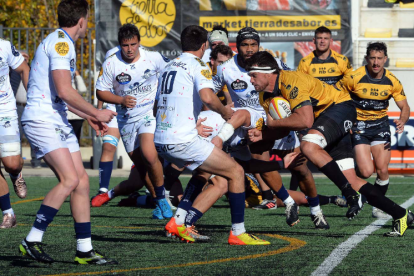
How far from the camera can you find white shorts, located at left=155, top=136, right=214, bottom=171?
20.9 feet

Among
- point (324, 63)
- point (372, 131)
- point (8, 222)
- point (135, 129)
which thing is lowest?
point (8, 222)

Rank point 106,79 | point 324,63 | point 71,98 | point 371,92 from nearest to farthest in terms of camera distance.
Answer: point 71,98 → point 106,79 → point 371,92 → point 324,63

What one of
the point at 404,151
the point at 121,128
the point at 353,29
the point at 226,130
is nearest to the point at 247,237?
the point at 226,130

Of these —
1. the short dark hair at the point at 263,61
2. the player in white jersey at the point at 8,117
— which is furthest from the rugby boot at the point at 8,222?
the short dark hair at the point at 263,61

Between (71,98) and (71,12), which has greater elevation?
(71,12)

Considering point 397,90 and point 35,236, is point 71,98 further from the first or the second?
point 397,90

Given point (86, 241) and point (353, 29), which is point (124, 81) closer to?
point (86, 241)

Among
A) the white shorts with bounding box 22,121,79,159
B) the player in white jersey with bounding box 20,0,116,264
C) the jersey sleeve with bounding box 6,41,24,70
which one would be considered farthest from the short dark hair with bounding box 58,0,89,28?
the jersey sleeve with bounding box 6,41,24,70

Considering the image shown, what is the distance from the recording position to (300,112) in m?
6.81

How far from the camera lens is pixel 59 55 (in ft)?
18.1

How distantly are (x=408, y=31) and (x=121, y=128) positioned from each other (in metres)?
9.85

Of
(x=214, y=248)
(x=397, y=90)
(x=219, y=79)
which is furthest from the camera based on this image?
(x=397, y=90)

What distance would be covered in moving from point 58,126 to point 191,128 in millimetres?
1234

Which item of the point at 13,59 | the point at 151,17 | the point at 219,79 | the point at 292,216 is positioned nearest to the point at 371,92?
the point at 219,79
